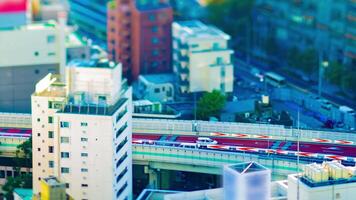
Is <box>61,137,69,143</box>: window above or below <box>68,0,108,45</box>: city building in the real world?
below

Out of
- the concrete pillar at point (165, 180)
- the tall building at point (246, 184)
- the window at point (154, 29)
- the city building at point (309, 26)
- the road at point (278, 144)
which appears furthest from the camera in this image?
the city building at point (309, 26)

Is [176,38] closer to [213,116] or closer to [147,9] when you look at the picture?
[147,9]

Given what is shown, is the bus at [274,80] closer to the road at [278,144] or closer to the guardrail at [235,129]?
the guardrail at [235,129]

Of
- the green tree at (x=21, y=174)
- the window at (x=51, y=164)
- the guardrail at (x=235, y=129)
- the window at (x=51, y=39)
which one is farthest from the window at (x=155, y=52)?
the window at (x=51, y=164)

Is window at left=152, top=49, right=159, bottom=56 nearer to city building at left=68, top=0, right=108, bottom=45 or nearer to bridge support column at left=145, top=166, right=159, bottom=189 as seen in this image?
city building at left=68, top=0, right=108, bottom=45

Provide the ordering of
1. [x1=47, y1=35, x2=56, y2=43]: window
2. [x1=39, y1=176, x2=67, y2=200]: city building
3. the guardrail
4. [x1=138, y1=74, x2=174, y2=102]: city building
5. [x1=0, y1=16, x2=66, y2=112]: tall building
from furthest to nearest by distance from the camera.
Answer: [x1=138, y1=74, x2=174, y2=102]: city building, [x1=47, y1=35, x2=56, y2=43]: window, [x1=0, y1=16, x2=66, y2=112]: tall building, the guardrail, [x1=39, y1=176, x2=67, y2=200]: city building

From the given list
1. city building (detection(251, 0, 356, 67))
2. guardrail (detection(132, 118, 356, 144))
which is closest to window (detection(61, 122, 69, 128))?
guardrail (detection(132, 118, 356, 144))

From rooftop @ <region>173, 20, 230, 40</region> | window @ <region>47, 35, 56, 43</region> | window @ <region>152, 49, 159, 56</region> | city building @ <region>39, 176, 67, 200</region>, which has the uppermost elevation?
rooftop @ <region>173, 20, 230, 40</region>
